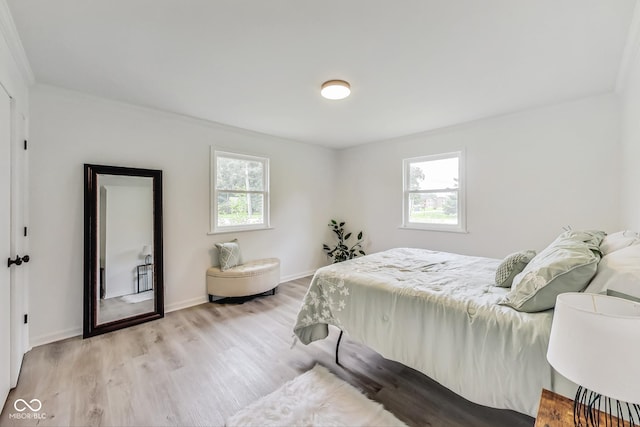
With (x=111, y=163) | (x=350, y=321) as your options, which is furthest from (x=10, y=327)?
(x=350, y=321)

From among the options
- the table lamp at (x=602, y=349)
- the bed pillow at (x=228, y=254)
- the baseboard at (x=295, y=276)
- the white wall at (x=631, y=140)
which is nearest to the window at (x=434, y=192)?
the white wall at (x=631, y=140)

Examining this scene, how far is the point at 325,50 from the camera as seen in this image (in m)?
1.99

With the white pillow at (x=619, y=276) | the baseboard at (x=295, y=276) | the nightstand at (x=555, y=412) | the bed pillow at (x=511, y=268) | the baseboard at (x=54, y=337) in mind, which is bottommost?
the baseboard at (x=54, y=337)

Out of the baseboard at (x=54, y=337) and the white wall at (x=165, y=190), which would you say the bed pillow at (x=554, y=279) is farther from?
the baseboard at (x=54, y=337)

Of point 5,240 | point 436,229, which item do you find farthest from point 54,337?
point 436,229

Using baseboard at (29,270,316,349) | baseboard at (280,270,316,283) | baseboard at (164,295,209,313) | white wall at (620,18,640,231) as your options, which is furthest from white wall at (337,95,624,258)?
baseboard at (164,295,209,313)

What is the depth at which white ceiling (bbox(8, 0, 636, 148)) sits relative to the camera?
1.60 m

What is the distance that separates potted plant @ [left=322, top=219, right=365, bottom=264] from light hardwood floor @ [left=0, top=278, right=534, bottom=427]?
2.34 m

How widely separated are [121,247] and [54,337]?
3.23ft

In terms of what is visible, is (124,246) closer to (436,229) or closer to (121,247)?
(121,247)

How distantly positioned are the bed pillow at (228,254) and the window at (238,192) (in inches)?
9.9

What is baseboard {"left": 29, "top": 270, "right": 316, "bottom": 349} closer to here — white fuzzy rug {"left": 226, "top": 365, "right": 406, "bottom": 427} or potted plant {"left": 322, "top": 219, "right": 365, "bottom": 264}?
potted plant {"left": 322, "top": 219, "right": 365, "bottom": 264}

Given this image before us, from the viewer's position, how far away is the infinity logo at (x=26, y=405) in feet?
5.57

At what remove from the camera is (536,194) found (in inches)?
126
